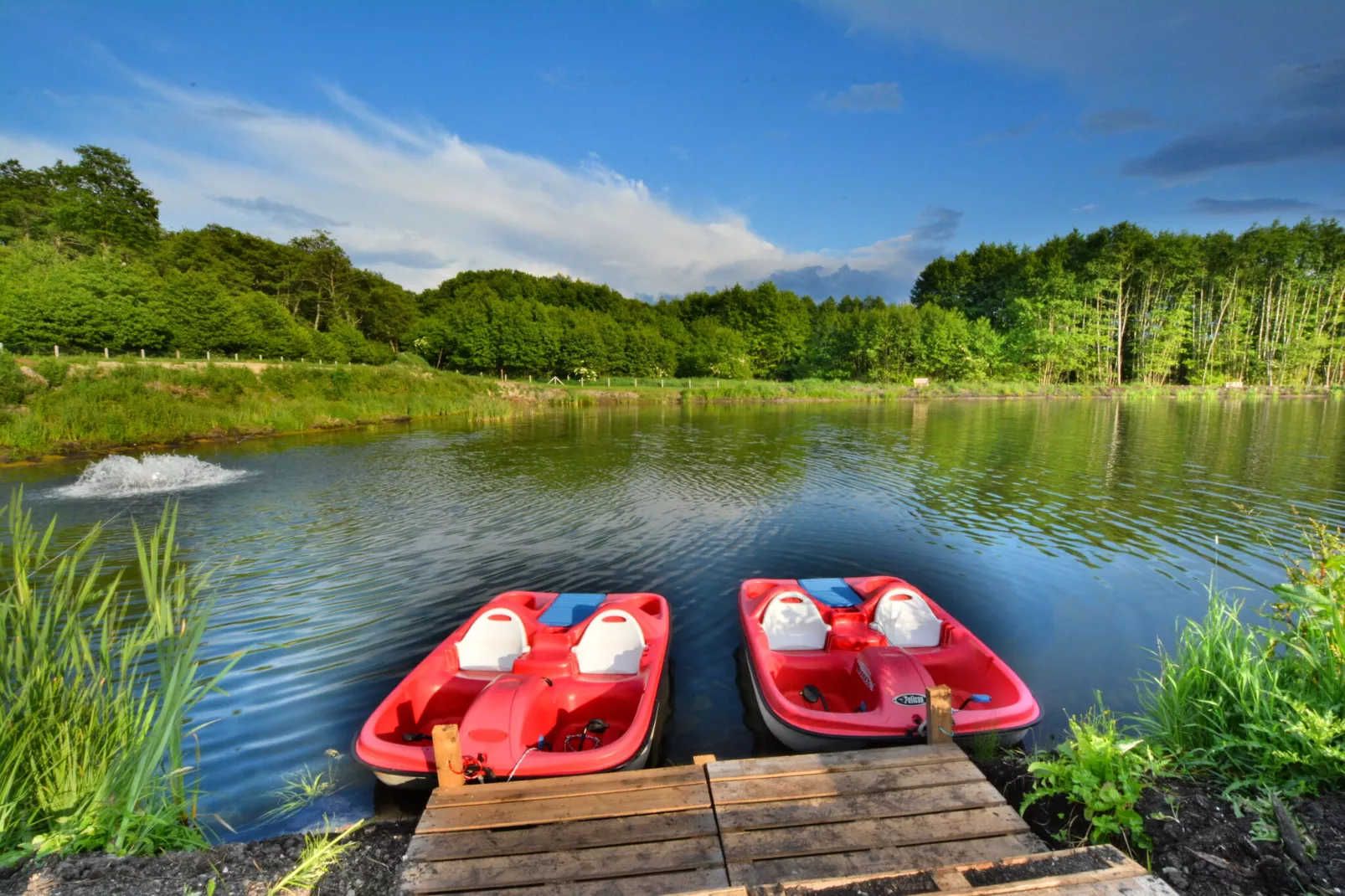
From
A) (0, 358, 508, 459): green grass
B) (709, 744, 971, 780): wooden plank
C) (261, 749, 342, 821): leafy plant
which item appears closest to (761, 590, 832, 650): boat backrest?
(709, 744, 971, 780): wooden plank

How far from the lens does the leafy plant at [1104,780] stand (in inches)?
125

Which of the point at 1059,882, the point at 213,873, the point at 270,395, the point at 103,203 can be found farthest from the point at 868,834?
the point at 103,203

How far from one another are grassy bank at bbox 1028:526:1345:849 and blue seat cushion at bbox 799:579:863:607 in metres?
3.18

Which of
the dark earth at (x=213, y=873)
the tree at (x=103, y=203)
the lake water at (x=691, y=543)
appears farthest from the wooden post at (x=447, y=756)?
the tree at (x=103, y=203)

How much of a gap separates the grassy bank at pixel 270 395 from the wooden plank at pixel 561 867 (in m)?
25.8

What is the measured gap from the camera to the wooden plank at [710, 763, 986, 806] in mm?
3605

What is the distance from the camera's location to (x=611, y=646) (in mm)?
6070

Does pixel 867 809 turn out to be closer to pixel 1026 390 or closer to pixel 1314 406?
pixel 1314 406

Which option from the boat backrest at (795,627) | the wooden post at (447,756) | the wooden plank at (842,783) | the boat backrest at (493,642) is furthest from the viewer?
the boat backrest at (795,627)

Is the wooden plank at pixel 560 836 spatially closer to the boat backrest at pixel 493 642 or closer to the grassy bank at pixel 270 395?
the boat backrest at pixel 493 642

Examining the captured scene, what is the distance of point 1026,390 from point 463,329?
58476 millimetres

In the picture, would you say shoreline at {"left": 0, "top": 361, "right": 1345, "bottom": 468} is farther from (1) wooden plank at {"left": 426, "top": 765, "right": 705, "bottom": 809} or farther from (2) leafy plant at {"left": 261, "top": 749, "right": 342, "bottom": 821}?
(1) wooden plank at {"left": 426, "top": 765, "right": 705, "bottom": 809}

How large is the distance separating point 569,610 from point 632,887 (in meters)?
4.33

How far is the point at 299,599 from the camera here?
8641 mm
